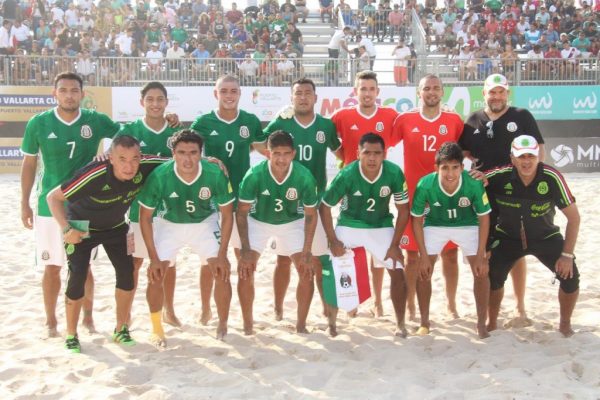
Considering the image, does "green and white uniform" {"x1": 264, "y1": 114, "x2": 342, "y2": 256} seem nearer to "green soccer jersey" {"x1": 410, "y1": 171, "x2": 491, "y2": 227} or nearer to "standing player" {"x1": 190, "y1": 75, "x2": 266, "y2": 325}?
"standing player" {"x1": 190, "y1": 75, "x2": 266, "y2": 325}

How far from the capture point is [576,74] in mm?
16703

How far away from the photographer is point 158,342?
236 inches

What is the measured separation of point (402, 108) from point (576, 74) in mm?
4165

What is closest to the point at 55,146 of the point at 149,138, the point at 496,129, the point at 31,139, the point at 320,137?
the point at 31,139

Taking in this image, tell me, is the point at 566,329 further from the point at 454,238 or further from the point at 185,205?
the point at 185,205

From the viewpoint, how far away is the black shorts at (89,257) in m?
5.78

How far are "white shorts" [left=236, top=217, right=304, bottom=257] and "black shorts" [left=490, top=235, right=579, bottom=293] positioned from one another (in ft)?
5.42

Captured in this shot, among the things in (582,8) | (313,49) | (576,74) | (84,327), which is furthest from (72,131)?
(582,8)

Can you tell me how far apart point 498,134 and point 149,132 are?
3.07 m

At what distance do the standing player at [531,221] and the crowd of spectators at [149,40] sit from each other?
10.9 meters

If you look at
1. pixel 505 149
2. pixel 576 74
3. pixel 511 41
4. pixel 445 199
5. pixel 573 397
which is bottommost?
pixel 573 397

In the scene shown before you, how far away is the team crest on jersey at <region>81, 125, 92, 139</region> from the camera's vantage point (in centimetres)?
631

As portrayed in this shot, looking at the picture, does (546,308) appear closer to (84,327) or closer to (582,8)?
(84,327)

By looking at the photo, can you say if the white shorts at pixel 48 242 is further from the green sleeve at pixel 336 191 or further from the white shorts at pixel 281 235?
the green sleeve at pixel 336 191
